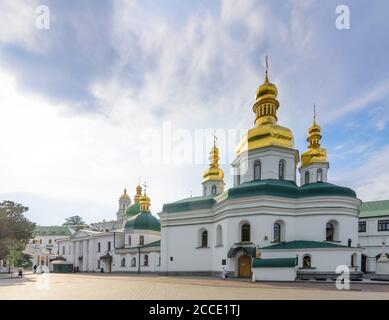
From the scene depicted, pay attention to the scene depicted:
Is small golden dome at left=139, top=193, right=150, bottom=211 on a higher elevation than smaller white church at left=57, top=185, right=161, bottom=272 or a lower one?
higher

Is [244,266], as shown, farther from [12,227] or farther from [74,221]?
[74,221]

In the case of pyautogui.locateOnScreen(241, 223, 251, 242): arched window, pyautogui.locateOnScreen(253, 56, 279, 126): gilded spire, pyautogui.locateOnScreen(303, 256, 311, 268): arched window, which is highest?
pyautogui.locateOnScreen(253, 56, 279, 126): gilded spire

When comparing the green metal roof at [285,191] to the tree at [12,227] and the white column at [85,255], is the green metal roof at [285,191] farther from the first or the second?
the white column at [85,255]

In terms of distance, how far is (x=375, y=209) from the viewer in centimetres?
4162

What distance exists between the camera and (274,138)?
2977 centimetres

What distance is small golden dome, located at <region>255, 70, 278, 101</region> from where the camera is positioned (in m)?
33.3

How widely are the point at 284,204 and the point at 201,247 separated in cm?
973

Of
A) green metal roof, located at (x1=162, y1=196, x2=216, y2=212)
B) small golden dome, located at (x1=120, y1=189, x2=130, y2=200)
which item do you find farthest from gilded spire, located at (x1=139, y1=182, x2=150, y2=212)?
small golden dome, located at (x1=120, y1=189, x2=130, y2=200)

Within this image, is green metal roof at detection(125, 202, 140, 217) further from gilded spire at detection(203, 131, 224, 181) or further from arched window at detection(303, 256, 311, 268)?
arched window at detection(303, 256, 311, 268)

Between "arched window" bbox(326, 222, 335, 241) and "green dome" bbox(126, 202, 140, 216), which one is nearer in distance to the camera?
"arched window" bbox(326, 222, 335, 241)

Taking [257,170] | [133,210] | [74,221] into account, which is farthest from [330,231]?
[74,221]

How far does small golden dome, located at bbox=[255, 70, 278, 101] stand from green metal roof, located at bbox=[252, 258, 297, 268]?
17.7 m
